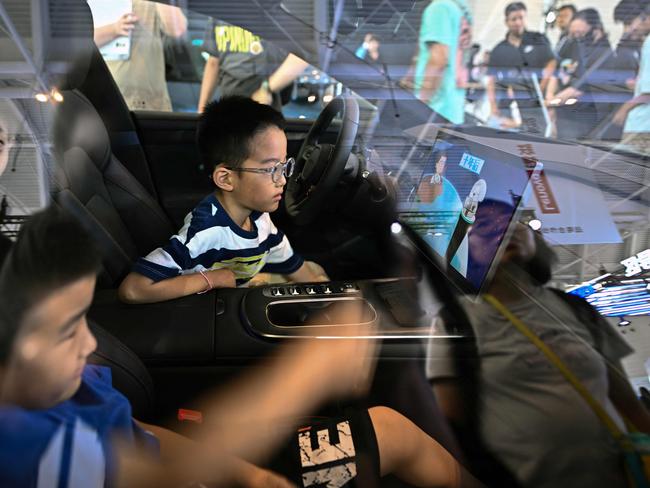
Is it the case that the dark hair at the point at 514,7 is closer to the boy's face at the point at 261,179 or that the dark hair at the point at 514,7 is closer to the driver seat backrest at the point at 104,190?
the boy's face at the point at 261,179

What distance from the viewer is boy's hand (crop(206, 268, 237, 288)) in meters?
1.17

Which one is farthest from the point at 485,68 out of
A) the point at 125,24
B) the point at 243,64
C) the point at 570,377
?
the point at 570,377

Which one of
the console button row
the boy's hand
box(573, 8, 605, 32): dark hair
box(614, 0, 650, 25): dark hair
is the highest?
box(614, 0, 650, 25): dark hair

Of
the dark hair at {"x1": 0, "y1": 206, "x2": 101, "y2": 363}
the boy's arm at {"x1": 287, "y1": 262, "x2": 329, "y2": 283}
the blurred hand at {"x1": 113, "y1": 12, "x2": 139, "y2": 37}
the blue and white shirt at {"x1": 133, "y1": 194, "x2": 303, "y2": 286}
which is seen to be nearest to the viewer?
the dark hair at {"x1": 0, "y1": 206, "x2": 101, "y2": 363}

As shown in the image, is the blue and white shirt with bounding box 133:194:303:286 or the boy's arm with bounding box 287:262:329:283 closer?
the blue and white shirt with bounding box 133:194:303:286

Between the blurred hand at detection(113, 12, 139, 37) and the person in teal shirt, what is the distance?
147 cm

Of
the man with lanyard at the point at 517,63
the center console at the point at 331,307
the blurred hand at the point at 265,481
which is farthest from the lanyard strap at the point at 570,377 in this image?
the man with lanyard at the point at 517,63

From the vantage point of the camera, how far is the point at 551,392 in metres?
0.71

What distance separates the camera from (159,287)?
1.08 metres

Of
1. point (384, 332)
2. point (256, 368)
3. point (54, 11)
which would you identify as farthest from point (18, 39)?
point (384, 332)

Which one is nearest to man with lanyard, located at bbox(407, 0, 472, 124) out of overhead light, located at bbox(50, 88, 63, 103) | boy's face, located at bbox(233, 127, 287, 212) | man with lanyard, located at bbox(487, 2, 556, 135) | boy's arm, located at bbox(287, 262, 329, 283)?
man with lanyard, located at bbox(487, 2, 556, 135)

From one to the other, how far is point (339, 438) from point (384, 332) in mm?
334

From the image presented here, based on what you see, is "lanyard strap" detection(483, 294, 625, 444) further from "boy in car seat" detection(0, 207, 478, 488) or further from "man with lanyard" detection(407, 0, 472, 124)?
"man with lanyard" detection(407, 0, 472, 124)

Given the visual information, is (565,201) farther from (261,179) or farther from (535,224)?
(261,179)
